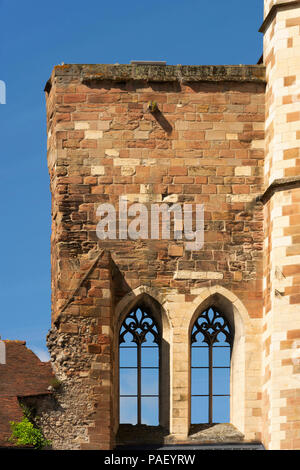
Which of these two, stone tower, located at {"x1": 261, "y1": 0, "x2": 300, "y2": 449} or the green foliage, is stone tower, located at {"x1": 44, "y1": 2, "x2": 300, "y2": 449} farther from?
the green foliage

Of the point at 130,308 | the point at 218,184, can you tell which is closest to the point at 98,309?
the point at 130,308

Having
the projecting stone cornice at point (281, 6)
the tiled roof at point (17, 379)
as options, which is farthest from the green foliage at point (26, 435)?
the projecting stone cornice at point (281, 6)

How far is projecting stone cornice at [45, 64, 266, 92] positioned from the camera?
3488 cm

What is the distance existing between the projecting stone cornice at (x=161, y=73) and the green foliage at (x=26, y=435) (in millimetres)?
6666

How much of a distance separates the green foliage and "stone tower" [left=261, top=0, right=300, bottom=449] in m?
4.07

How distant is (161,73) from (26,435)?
24.3ft

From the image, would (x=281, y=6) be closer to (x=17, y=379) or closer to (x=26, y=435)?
(x=17, y=379)

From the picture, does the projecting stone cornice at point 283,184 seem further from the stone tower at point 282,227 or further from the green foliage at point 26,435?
Result: the green foliage at point 26,435

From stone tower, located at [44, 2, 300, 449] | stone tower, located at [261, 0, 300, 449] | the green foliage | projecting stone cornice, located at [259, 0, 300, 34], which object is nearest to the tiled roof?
the green foliage

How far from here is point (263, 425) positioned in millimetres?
33500

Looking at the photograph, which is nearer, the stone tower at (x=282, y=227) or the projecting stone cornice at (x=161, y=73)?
the stone tower at (x=282, y=227)

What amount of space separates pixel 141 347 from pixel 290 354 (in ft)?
10.2

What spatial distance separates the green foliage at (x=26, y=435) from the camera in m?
32.6
